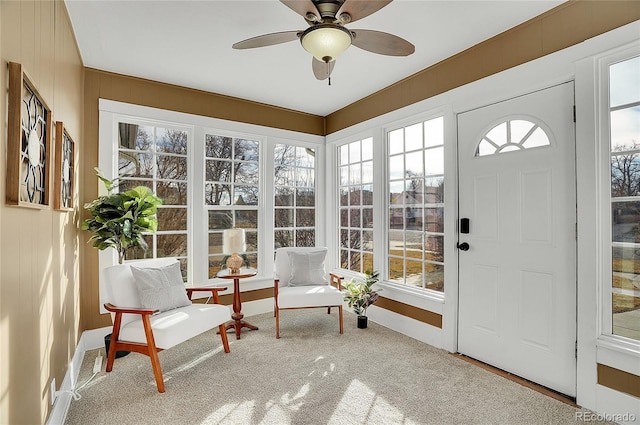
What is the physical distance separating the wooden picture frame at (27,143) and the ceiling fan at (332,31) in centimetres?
111

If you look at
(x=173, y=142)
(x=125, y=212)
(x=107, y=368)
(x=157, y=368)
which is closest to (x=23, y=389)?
(x=157, y=368)

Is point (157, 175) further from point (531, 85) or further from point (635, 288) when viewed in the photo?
point (635, 288)

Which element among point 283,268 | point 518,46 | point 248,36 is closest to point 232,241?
point 283,268

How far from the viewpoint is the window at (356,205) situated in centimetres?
424

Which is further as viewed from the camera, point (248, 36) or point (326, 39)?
point (248, 36)

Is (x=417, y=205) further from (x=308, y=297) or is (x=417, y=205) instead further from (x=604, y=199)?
(x=604, y=199)

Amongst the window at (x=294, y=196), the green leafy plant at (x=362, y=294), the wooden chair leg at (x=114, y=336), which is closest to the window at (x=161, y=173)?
the wooden chair leg at (x=114, y=336)

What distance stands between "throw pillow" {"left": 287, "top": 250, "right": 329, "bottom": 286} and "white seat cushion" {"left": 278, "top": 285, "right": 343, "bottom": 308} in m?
0.23

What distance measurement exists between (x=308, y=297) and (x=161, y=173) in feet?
6.86

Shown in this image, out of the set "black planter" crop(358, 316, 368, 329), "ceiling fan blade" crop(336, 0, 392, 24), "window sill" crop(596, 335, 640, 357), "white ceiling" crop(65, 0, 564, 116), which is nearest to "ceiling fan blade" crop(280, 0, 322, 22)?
"ceiling fan blade" crop(336, 0, 392, 24)

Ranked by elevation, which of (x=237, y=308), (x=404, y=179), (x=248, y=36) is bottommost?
(x=237, y=308)

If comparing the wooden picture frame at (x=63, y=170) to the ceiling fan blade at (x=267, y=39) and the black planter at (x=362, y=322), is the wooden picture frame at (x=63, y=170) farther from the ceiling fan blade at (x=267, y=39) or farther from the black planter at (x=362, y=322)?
the black planter at (x=362, y=322)

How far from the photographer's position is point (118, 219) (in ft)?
9.62

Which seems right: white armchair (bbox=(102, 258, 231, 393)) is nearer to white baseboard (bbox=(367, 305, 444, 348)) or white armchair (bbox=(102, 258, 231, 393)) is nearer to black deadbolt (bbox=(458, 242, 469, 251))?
white baseboard (bbox=(367, 305, 444, 348))
